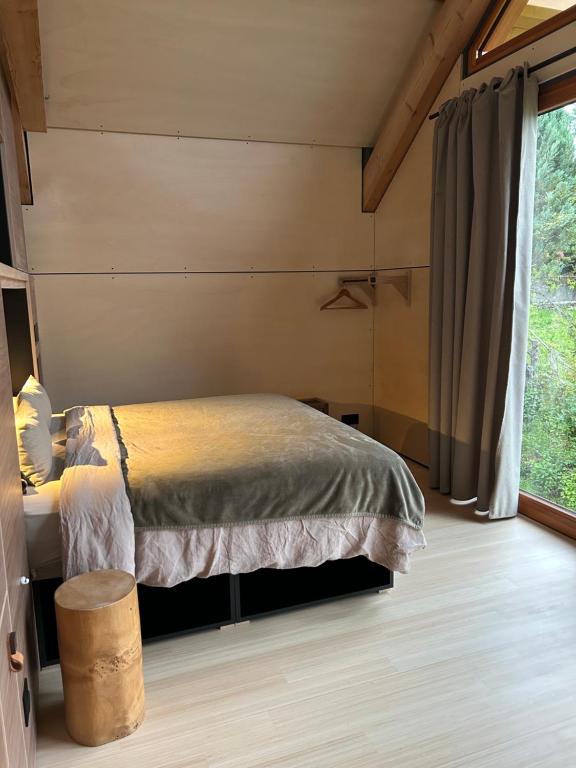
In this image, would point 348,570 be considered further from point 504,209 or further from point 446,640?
point 504,209

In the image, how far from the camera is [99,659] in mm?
1747

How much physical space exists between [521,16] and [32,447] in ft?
10.7

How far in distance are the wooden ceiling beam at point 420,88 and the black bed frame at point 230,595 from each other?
2946 mm

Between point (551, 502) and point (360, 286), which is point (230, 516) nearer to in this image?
point (551, 502)

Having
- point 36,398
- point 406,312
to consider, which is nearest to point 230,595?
point 36,398

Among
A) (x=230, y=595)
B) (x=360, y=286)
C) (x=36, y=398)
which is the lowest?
(x=230, y=595)

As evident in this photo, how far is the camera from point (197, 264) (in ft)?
13.9

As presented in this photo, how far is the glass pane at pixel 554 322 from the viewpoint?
119 inches

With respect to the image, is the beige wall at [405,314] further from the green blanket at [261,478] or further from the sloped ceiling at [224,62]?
the green blanket at [261,478]

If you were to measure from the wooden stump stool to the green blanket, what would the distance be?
0.37m

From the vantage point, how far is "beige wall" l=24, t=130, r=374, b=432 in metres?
3.90

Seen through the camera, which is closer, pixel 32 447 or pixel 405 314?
pixel 32 447

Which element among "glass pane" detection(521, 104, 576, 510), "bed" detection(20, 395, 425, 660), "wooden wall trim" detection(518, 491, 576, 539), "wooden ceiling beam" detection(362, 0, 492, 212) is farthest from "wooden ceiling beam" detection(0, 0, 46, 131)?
"wooden wall trim" detection(518, 491, 576, 539)

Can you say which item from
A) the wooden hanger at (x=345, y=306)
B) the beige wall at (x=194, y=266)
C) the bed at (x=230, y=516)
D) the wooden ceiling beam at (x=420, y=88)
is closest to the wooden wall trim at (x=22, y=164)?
the beige wall at (x=194, y=266)
